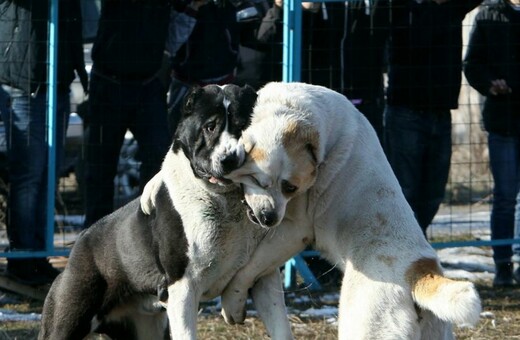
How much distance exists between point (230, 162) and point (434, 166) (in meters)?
4.00

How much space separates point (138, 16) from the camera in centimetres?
753

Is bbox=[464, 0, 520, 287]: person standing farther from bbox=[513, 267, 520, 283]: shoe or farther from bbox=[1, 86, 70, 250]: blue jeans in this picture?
bbox=[1, 86, 70, 250]: blue jeans

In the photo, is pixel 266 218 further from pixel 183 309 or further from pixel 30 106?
pixel 30 106

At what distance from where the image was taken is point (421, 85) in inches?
A: 311

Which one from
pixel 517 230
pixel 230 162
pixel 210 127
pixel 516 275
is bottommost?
pixel 516 275

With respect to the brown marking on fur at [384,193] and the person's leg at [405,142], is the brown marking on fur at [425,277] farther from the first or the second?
the person's leg at [405,142]

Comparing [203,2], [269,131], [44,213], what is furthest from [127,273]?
[203,2]

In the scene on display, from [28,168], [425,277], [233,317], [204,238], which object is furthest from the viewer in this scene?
[28,168]

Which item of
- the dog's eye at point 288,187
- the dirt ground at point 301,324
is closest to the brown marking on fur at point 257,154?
the dog's eye at point 288,187

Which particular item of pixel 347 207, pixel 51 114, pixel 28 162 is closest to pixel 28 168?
pixel 28 162

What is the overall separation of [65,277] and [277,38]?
3318mm

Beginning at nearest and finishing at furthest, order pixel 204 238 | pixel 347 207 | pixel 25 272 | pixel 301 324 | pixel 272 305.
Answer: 1. pixel 347 207
2. pixel 204 238
3. pixel 272 305
4. pixel 301 324
5. pixel 25 272

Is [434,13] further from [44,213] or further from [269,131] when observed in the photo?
[269,131]

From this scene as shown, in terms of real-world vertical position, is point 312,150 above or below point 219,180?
above
